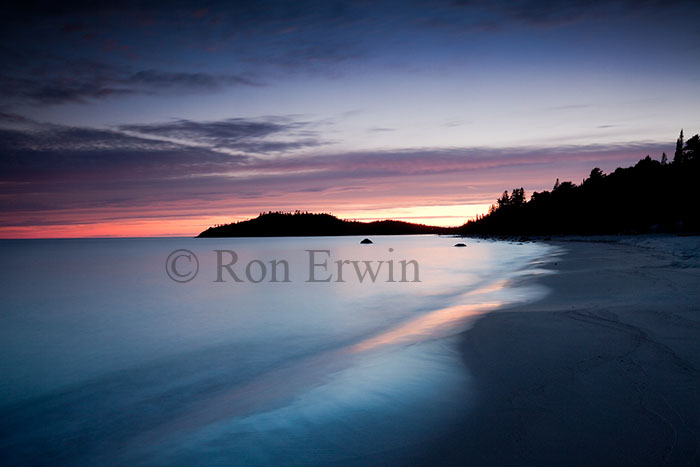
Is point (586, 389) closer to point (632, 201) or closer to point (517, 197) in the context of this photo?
point (632, 201)

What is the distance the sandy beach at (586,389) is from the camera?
377cm

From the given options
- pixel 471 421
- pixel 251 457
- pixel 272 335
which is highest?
pixel 471 421

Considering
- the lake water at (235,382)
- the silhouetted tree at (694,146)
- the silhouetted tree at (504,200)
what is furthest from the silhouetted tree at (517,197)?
the lake water at (235,382)

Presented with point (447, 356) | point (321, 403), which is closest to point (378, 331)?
point (447, 356)

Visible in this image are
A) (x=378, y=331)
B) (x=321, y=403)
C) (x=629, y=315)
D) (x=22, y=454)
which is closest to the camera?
(x=22, y=454)

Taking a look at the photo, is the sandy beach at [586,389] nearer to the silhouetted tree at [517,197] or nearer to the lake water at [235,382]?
the lake water at [235,382]

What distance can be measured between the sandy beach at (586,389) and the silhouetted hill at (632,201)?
68.8m

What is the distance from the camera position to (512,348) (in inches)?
292

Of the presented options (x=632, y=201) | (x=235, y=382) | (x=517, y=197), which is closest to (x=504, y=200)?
(x=517, y=197)

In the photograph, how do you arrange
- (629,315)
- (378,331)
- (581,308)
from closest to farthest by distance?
1. (629,315)
2. (581,308)
3. (378,331)

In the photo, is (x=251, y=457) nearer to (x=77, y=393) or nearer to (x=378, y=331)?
(x=77, y=393)

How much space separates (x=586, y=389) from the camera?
510 centimetres

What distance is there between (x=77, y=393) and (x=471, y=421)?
26.0 feet

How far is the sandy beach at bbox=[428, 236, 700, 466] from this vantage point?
3773mm
